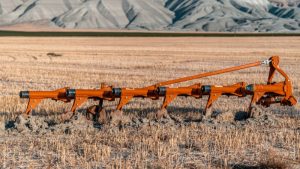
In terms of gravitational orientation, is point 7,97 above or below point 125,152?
above

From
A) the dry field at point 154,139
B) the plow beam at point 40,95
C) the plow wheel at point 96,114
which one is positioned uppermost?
the plow beam at point 40,95

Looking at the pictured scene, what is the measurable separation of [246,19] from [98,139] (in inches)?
7473

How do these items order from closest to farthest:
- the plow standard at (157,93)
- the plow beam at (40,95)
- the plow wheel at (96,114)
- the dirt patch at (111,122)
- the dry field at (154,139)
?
the dry field at (154,139), the dirt patch at (111,122), the plow beam at (40,95), the plow standard at (157,93), the plow wheel at (96,114)

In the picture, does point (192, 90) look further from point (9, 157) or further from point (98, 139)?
point (9, 157)

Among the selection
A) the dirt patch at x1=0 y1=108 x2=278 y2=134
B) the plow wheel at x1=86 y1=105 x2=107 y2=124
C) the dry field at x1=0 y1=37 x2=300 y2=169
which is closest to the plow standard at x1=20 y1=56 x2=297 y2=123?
the plow wheel at x1=86 y1=105 x2=107 y2=124

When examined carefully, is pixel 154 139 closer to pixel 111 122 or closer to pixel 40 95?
pixel 111 122

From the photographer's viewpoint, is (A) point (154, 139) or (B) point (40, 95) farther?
(B) point (40, 95)

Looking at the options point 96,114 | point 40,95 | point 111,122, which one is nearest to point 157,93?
point 111,122

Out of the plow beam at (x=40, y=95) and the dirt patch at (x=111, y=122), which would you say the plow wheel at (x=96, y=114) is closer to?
the dirt patch at (x=111, y=122)

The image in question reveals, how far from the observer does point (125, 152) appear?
9383mm

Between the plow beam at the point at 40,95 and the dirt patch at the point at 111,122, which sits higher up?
the plow beam at the point at 40,95

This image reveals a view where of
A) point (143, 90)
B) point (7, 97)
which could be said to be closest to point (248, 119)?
point (143, 90)

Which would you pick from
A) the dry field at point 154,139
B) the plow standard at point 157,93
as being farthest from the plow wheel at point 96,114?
the dry field at point 154,139

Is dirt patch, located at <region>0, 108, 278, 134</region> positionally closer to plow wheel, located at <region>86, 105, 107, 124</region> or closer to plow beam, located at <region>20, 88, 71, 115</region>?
plow wheel, located at <region>86, 105, 107, 124</region>
